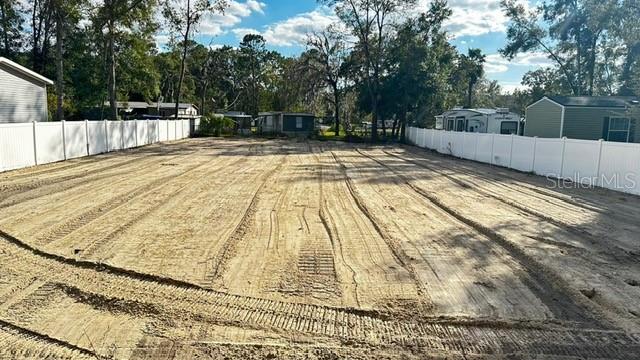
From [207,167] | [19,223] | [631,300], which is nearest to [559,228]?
[631,300]

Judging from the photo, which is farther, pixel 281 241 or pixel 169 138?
pixel 169 138

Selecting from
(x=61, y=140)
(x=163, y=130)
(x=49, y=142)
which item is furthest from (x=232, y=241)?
(x=163, y=130)

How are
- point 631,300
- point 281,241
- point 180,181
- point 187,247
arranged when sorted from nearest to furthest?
point 631,300
point 187,247
point 281,241
point 180,181

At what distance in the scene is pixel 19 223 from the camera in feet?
22.6

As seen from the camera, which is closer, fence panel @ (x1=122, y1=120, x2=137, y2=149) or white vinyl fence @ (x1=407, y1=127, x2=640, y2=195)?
white vinyl fence @ (x1=407, y1=127, x2=640, y2=195)

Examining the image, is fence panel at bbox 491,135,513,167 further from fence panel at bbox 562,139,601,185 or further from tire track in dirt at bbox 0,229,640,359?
tire track in dirt at bbox 0,229,640,359

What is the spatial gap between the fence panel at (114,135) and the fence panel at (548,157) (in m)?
18.2

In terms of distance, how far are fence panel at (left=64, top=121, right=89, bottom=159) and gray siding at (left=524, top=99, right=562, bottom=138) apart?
23.0 meters

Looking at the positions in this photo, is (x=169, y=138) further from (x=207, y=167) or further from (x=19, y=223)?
(x=19, y=223)

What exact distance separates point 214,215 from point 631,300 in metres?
5.83

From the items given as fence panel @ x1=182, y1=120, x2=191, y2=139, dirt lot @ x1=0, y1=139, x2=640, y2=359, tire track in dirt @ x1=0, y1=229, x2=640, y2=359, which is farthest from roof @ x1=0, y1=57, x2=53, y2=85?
tire track in dirt @ x1=0, y1=229, x2=640, y2=359

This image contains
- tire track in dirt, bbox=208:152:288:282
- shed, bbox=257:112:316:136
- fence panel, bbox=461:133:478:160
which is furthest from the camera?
shed, bbox=257:112:316:136

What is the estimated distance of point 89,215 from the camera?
747 centimetres

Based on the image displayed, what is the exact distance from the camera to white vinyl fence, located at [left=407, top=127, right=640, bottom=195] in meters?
11.3
